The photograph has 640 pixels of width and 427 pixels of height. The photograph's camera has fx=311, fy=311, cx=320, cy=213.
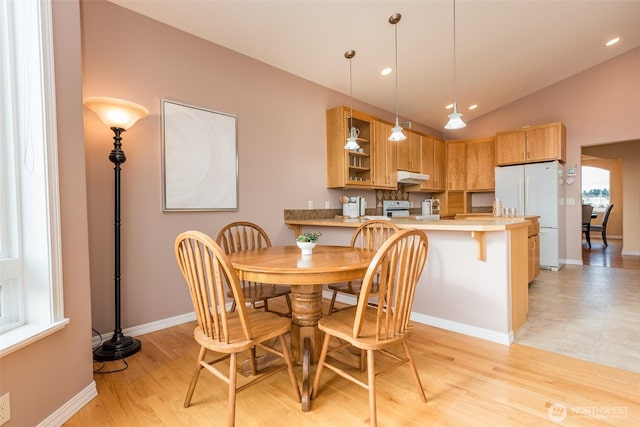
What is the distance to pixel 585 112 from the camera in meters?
5.14

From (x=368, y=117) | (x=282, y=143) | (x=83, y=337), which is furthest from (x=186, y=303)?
(x=368, y=117)

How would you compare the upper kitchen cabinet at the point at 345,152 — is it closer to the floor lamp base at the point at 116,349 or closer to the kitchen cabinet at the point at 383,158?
the kitchen cabinet at the point at 383,158

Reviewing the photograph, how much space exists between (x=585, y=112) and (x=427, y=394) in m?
5.79

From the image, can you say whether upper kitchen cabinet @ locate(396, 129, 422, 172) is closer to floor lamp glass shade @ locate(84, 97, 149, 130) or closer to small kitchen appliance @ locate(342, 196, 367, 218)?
small kitchen appliance @ locate(342, 196, 367, 218)

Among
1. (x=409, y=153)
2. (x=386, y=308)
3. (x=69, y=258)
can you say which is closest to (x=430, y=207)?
(x=409, y=153)

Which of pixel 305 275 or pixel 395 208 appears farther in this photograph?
pixel 395 208

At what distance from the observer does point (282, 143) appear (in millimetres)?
3590

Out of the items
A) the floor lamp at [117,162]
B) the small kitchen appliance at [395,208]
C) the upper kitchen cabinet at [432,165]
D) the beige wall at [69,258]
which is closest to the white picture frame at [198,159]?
the floor lamp at [117,162]

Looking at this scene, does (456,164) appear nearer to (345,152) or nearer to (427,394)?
(345,152)

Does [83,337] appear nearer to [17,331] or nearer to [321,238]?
[17,331]

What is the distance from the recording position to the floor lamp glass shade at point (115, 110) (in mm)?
1962

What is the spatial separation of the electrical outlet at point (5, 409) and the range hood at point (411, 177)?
177 inches

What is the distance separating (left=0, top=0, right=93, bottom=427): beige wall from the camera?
4.64ft

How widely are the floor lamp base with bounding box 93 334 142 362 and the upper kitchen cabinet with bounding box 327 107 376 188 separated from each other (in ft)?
9.03
